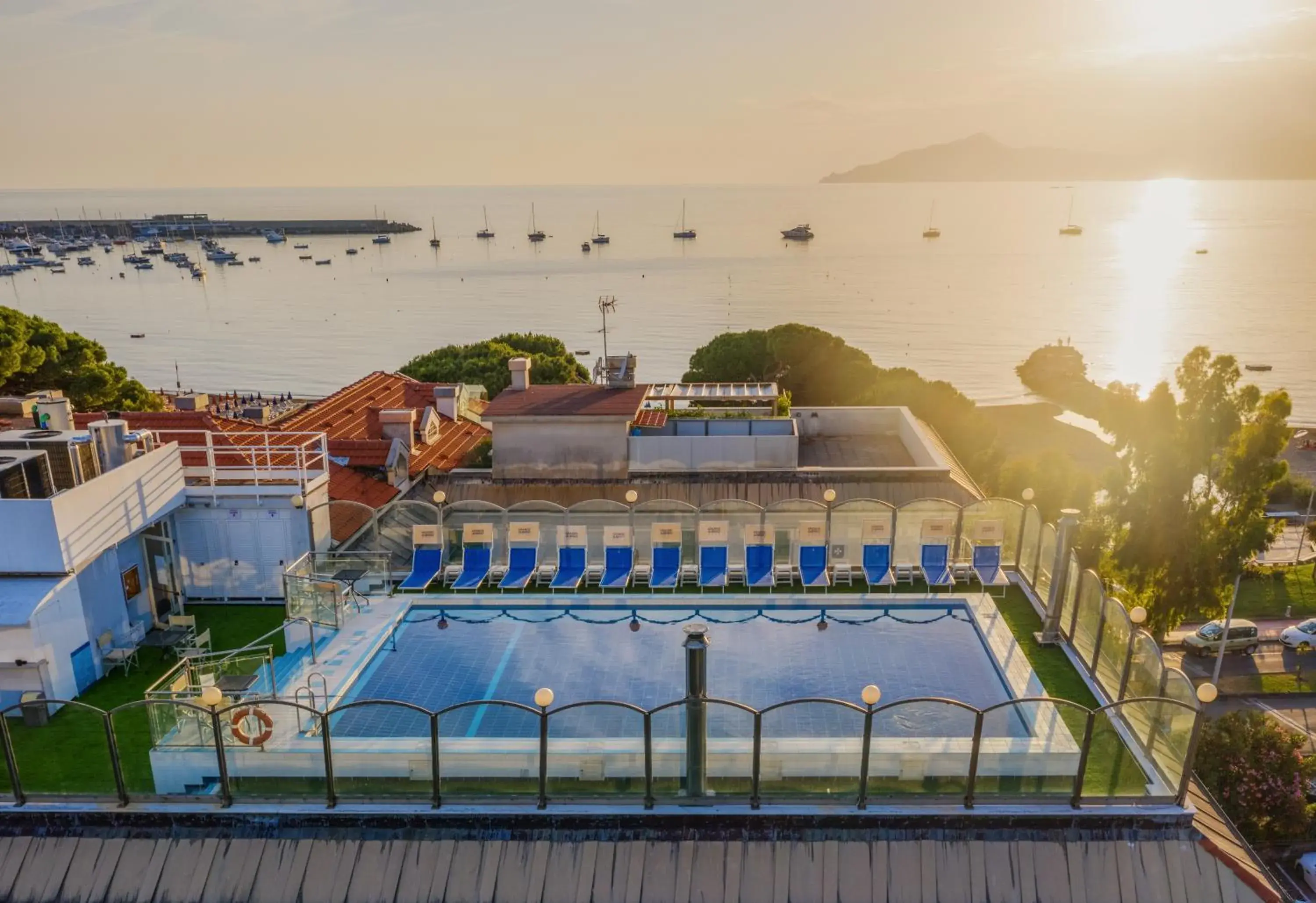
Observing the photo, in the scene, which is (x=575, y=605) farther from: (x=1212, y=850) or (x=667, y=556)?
(x=1212, y=850)

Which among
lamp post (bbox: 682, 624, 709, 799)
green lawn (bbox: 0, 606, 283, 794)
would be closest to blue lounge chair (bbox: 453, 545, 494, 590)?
green lawn (bbox: 0, 606, 283, 794)

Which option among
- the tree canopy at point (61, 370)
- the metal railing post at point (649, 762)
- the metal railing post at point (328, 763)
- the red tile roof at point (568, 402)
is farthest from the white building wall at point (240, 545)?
the tree canopy at point (61, 370)

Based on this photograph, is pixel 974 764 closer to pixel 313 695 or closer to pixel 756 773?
pixel 756 773

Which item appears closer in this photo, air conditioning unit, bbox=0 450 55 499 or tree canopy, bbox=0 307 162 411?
air conditioning unit, bbox=0 450 55 499

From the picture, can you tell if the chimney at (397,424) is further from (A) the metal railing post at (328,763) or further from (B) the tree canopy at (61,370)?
(B) the tree canopy at (61,370)

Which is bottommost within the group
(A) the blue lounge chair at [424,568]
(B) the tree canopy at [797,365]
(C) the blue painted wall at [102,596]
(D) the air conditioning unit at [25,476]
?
(B) the tree canopy at [797,365]

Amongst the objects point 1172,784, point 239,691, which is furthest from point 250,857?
point 1172,784

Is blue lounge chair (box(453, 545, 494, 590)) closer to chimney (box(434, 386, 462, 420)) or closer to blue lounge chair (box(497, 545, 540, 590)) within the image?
blue lounge chair (box(497, 545, 540, 590))
